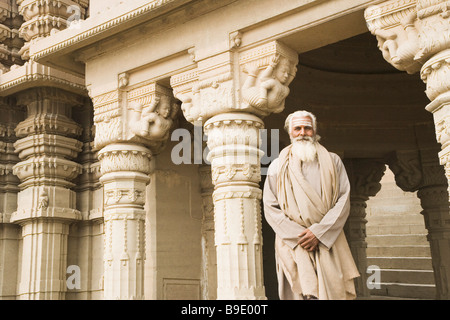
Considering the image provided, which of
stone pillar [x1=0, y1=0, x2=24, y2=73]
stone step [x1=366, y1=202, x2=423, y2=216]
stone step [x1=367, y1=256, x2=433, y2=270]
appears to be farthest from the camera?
stone step [x1=366, y1=202, x2=423, y2=216]

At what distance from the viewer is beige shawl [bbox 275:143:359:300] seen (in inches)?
133

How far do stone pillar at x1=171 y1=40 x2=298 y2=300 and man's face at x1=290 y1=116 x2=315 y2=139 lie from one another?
1.78 m

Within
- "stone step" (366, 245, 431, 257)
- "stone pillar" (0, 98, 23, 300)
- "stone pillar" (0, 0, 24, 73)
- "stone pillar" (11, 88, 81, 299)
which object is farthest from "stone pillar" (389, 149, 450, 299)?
"stone pillar" (0, 0, 24, 73)

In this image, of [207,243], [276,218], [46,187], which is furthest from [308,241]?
[46,187]

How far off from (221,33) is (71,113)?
4.12 metres

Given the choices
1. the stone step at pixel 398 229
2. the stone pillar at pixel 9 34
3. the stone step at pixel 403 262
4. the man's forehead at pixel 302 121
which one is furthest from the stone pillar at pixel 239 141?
the stone step at pixel 398 229

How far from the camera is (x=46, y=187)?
27.6ft

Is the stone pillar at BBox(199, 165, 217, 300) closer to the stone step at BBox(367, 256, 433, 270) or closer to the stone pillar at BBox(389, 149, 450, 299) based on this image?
the stone pillar at BBox(389, 149, 450, 299)

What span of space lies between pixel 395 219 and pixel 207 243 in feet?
24.3

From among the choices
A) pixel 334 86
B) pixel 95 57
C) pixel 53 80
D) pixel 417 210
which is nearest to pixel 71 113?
pixel 53 80

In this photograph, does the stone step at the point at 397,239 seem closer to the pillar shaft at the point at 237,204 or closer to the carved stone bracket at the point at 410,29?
the pillar shaft at the point at 237,204

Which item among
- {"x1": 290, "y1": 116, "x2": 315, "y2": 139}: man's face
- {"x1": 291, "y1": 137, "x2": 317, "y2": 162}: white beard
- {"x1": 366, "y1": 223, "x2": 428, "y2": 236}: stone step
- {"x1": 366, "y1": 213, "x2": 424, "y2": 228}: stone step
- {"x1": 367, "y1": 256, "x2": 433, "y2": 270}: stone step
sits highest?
{"x1": 366, "y1": 213, "x2": 424, "y2": 228}: stone step

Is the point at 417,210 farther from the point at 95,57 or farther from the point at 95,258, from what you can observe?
the point at 95,57
